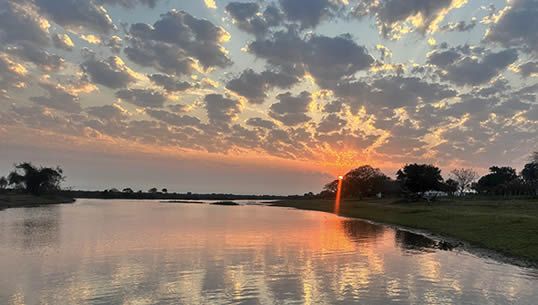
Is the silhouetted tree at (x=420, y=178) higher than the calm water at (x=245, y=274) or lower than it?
higher

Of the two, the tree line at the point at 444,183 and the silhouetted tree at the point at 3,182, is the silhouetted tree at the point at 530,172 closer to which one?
the tree line at the point at 444,183

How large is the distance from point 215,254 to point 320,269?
852 centimetres

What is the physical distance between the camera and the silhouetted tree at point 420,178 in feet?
477

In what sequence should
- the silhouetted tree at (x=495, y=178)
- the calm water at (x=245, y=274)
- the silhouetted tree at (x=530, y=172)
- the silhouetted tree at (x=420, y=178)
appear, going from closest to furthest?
the calm water at (x=245, y=274) → the silhouetted tree at (x=420, y=178) → the silhouetted tree at (x=530, y=172) → the silhouetted tree at (x=495, y=178)

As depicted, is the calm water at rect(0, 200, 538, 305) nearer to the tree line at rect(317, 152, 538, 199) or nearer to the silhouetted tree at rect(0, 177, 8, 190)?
the tree line at rect(317, 152, 538, 199)

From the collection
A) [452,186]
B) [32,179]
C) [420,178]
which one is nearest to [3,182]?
[32,179]

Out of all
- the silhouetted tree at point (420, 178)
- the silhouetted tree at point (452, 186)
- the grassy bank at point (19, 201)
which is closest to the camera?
the grassy bank at point (19, 201)

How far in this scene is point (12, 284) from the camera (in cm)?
2114

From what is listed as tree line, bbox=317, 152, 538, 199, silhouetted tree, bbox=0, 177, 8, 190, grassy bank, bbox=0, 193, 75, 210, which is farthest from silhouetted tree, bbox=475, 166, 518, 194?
silhouetted tree, bbox=0, 177, 8, 190

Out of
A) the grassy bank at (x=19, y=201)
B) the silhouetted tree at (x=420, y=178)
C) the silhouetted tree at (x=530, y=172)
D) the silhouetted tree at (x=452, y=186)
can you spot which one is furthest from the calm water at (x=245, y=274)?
the silhouetted tree at (x=452, y=186)

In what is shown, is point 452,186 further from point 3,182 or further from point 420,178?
point 3,182

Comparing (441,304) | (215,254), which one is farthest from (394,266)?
(215,254)

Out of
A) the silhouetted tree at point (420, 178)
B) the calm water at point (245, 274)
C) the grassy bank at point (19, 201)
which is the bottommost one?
the calm water at point (245, 274)

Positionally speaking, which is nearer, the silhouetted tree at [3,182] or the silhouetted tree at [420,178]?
the silhouetted tree at [420,178]
